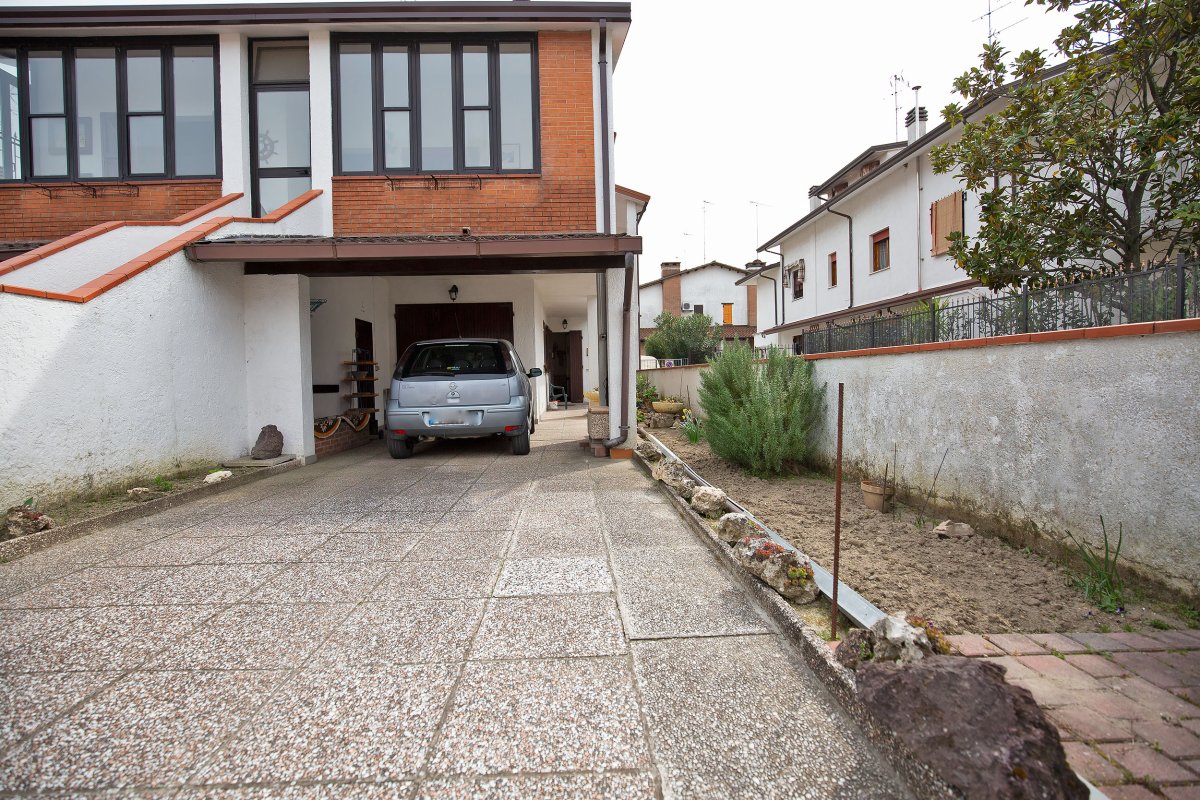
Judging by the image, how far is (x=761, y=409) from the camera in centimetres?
657

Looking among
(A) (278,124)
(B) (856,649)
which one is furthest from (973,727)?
(A) (278,124)

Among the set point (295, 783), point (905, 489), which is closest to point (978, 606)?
point (905, 489)

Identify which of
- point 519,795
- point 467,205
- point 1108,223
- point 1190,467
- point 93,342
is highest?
point 467,205

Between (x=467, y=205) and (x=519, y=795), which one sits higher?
(x=467, y=205)

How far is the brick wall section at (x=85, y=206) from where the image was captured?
887cm

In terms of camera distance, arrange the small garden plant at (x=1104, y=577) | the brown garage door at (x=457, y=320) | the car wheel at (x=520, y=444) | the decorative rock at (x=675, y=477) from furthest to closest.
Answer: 1. the brown garage door at (x=457, y=320)
2. the car wheel at (x=520, y=444)
3. the decorative rock at (x=675, y=477)
4. the small garden plant at (x=1104, y=577)

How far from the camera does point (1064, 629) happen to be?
2.87 meters

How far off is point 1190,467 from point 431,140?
9124 millimetres

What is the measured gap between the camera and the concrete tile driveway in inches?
75.3

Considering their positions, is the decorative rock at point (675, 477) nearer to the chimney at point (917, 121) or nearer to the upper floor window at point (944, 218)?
the upper floor window at point (944, 218)

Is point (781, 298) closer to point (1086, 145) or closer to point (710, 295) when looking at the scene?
point (710, 295)

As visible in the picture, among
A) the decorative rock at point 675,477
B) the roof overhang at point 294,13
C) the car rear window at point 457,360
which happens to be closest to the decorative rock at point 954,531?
the decorative rock at point 675,477

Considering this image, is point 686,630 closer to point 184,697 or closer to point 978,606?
point 978,606

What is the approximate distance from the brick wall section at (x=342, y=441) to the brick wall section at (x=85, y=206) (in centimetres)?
392
